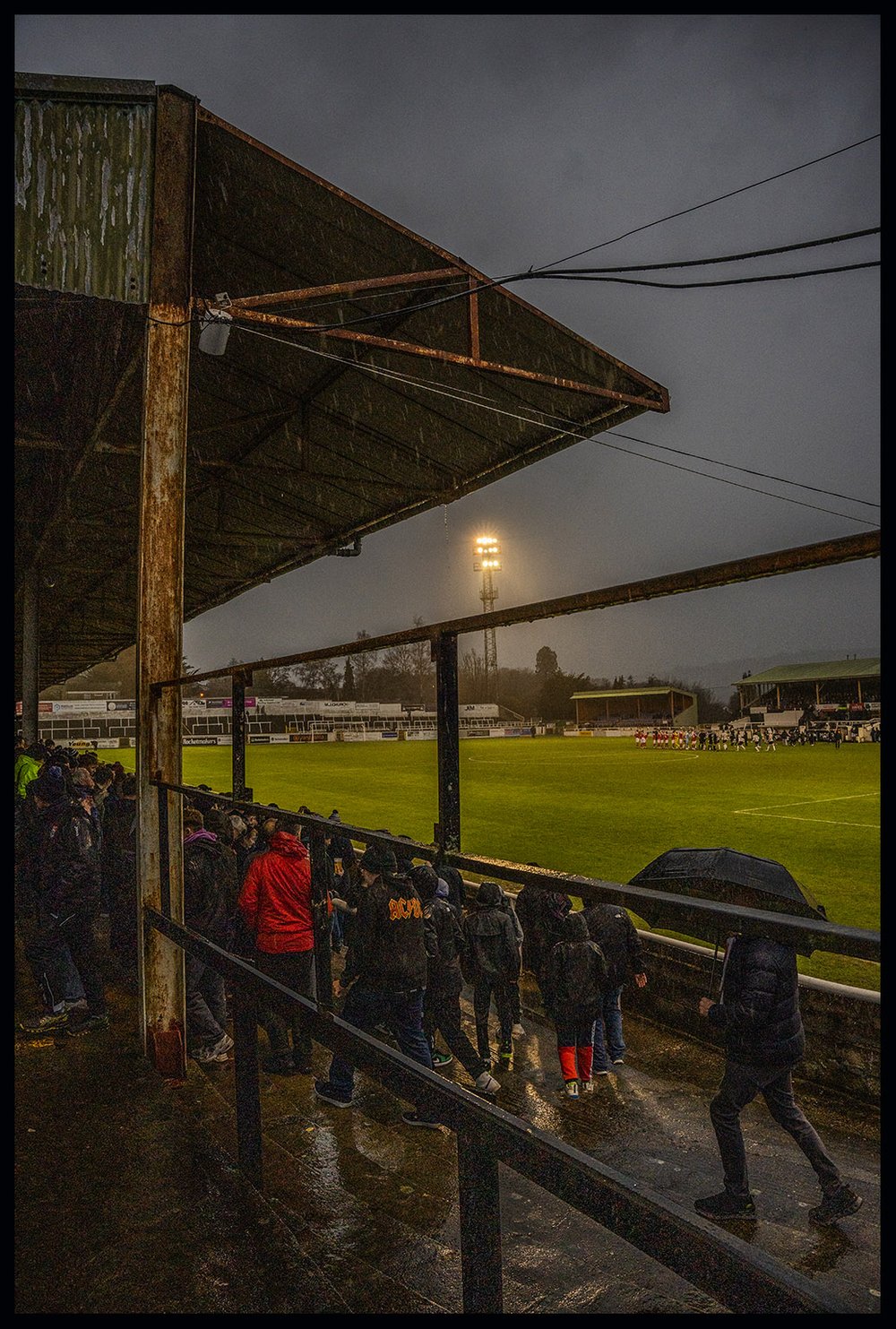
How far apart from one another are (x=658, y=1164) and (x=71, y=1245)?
329 centimetres

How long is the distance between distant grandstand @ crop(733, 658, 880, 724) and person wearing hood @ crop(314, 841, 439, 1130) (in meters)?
44.3

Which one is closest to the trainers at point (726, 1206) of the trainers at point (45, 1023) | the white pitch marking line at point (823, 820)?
the trainers at point (45, 1023)

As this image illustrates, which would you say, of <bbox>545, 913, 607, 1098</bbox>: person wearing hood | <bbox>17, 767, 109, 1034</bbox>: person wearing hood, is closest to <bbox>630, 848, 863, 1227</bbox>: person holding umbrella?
<bbox>545, 913, 607, 1098</bbox>: person wearing hood

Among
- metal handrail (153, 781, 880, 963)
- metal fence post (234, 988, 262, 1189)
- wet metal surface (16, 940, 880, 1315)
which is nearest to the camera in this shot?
metal handrail (153, 781, 880, 963)

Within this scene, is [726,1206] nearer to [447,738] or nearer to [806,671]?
[447,738]

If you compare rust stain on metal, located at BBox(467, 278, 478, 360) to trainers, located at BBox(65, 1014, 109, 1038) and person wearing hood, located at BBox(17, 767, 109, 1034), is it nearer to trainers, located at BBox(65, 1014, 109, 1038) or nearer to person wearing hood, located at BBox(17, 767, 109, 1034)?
person wearing hood, located at BBox(17, 767, 109, 1034)

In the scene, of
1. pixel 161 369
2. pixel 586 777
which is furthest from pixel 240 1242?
pixel 586 777

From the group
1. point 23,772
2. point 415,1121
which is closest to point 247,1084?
point 415,1121

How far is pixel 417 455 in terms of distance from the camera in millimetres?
9336

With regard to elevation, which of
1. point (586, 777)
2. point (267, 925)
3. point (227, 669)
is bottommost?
point (586, 777)

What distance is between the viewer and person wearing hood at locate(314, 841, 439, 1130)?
15.5ft

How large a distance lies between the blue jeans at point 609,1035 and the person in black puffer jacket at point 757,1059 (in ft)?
6.08

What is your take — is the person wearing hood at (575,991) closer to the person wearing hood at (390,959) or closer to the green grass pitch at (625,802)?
the person wearing hood at (390,959)

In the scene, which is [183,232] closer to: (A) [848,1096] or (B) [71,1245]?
(B) [71,1245]
